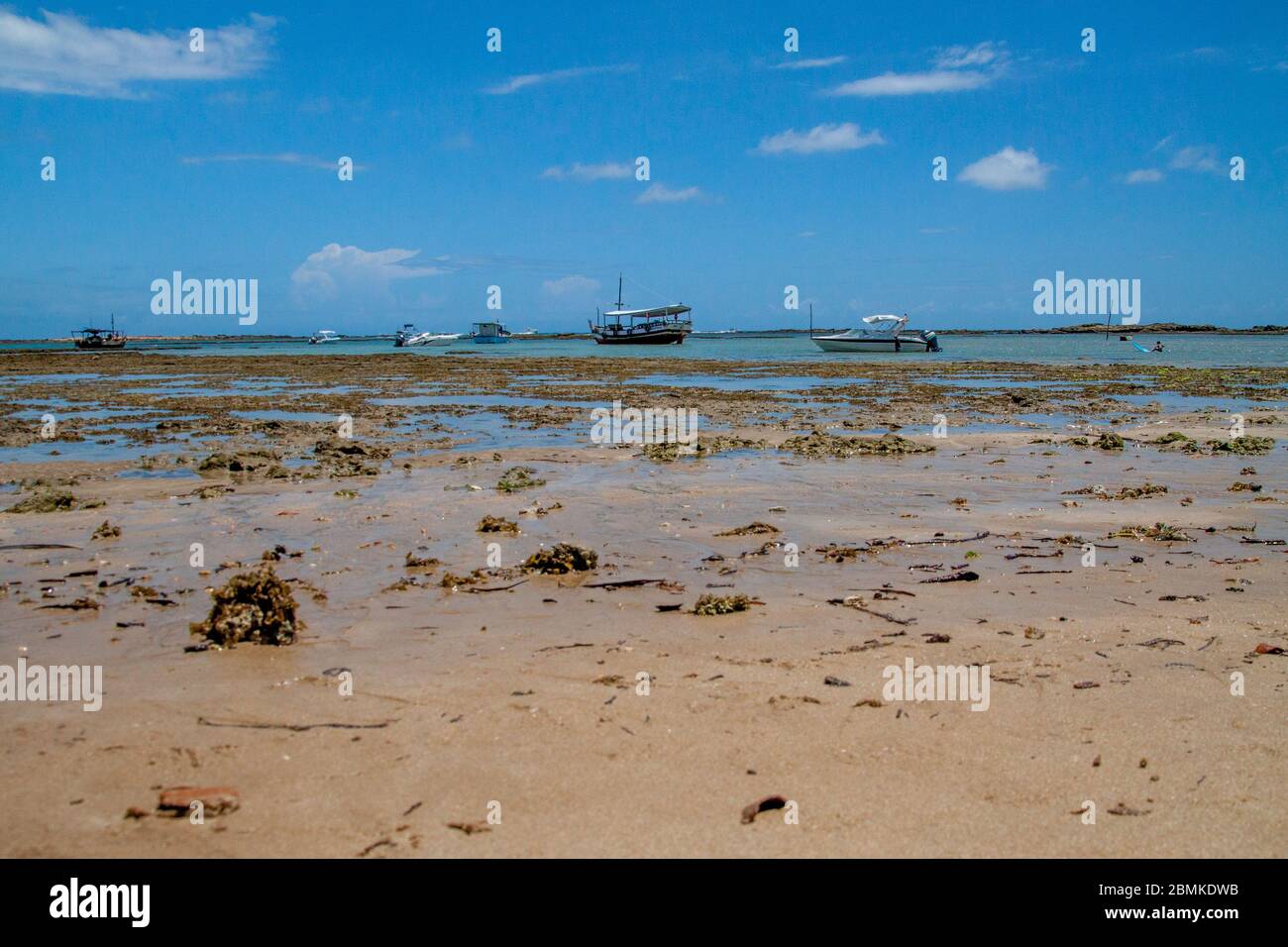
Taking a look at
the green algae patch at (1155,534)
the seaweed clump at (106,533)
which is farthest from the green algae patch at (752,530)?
the seaweed clump at (106,533)

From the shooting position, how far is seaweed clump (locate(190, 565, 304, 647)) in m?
5.70

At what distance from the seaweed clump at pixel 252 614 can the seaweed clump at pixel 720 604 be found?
2.89 metres

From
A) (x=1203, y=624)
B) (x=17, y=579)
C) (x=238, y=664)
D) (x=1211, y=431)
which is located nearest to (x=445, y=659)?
(x=238, y=664)

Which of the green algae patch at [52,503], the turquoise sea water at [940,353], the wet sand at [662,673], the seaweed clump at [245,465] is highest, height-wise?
the turquoise sea water at [940,353]

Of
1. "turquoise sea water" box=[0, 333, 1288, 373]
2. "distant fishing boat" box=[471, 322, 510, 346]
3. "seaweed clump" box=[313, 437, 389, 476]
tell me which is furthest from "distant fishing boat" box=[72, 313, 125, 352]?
"seaweed clump" box=[313, 437, 389, 476]

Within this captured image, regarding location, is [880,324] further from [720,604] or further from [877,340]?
[720,604]

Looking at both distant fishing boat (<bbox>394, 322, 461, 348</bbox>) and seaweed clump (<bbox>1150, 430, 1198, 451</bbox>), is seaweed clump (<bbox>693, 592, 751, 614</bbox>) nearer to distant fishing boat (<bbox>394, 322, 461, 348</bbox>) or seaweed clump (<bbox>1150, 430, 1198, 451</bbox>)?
seaweed clump (<bbox>1150, 430, 1198, 451</bbox>)

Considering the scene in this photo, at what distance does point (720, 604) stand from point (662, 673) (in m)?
1.38

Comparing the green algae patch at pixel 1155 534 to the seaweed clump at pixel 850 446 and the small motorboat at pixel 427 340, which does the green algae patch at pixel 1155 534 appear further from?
the small motorboat at pixel 427 340

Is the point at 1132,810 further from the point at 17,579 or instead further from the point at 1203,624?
the point at 17,579

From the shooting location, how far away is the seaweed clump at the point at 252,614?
224 inches
